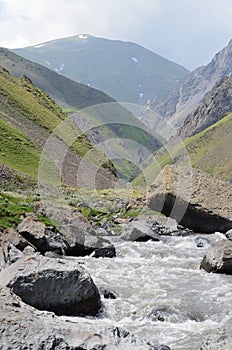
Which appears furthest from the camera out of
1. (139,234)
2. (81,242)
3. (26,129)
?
(26,129)

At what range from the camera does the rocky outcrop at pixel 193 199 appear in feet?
110

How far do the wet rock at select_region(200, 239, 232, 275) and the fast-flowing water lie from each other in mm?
421

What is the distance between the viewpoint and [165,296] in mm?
20141

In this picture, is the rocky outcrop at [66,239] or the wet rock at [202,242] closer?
the rocky outcrop at [66,239]

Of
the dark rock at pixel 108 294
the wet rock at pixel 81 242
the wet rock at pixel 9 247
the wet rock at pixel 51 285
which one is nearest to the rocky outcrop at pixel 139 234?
the wet rock at pixel 81 242

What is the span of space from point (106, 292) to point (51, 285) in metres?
4.65

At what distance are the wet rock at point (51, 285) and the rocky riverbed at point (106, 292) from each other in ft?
0.12

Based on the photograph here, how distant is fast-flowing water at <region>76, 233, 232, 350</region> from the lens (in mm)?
15814

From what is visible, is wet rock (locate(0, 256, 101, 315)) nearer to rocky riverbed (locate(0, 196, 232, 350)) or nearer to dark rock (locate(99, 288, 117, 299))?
rocky riverbed (locate(0, 196, 232, 350))

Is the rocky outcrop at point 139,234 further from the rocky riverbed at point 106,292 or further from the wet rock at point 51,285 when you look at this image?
the wet rock at point 51,285

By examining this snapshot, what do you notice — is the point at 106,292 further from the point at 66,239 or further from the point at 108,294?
the point at 66,239

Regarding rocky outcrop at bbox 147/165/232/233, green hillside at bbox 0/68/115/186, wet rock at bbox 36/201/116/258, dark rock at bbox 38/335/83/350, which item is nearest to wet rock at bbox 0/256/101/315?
dark rock at bbox 38/335/83/350

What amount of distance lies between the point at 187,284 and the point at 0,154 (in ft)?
225

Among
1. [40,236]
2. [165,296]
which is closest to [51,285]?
[165,296]
